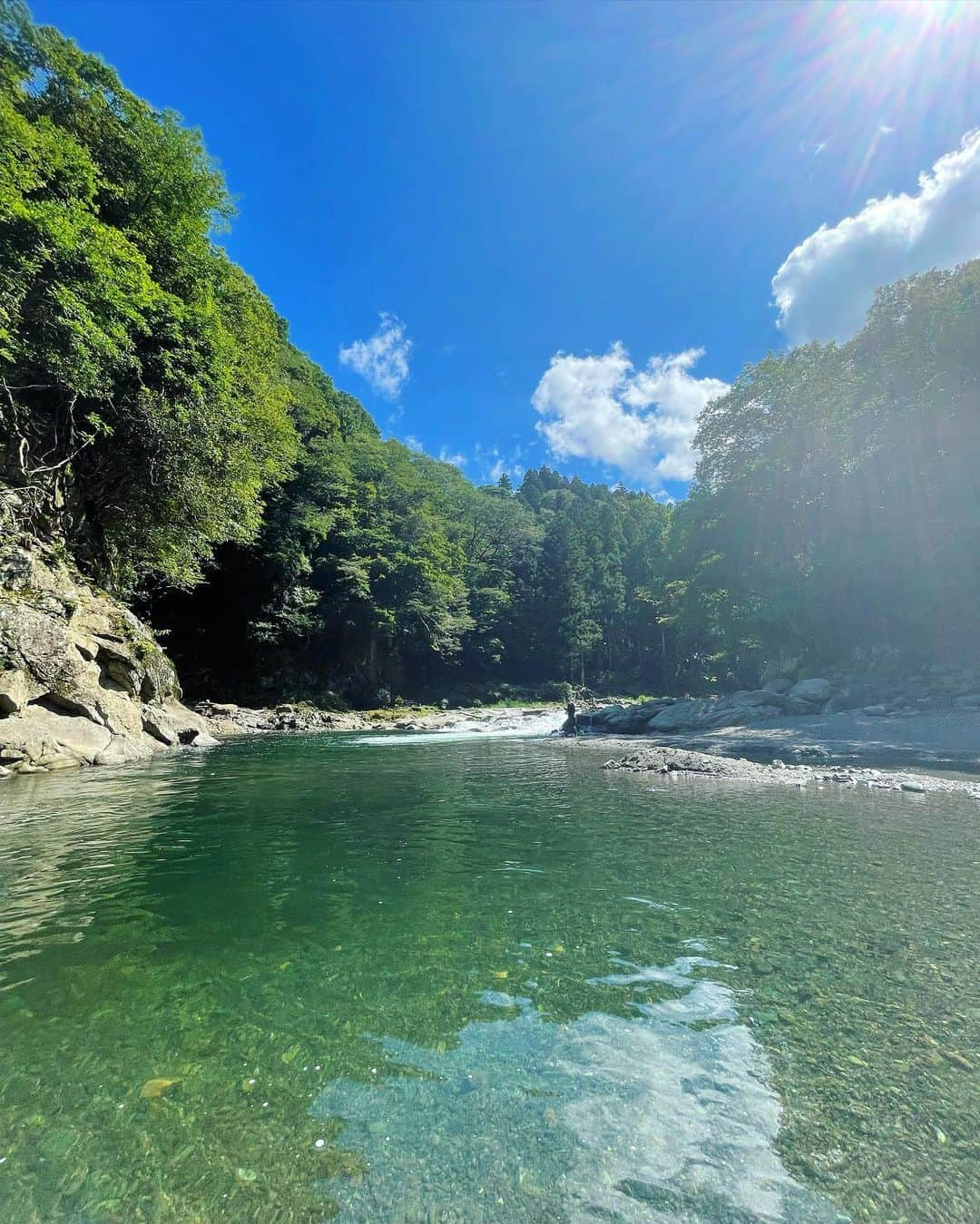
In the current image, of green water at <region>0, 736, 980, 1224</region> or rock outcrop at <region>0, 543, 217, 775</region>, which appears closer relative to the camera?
green water at <region>0, 736, 980, 1224</region>

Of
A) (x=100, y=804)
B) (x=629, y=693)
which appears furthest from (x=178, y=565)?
(x=629, y=693)

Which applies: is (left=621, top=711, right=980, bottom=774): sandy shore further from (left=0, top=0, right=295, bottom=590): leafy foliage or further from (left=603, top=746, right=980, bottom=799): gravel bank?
(left=0, top=0, right=295, bottom=590): leafy foliage

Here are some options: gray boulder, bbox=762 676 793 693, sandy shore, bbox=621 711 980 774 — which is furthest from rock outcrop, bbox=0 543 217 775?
gray boulder, bbox=762 676 793 693

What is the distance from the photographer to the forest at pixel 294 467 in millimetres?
14844

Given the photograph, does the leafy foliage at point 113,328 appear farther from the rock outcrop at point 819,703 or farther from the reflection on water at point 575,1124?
the rock outcrop at point 819,703

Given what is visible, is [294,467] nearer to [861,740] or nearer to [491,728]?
[491,728]

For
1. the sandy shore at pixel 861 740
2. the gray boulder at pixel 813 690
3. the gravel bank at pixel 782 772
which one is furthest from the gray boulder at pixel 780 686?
the gravel bank at pixel 782 772

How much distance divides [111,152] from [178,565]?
46.2 feet

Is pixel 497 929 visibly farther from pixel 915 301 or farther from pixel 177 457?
pixel 915 301

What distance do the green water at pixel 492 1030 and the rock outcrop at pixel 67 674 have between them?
6.76 metres

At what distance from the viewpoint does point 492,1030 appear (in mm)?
3273

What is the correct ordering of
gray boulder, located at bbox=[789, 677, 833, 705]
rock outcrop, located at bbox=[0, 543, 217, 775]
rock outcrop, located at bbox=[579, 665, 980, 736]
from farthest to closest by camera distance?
gray boulder, located at bbox=[789, 677, 833, 705], rock outcrop, located at bbox=[579, 665, 980, 736], rock outcrop, located at bbox=[0, 543, 217, 775]

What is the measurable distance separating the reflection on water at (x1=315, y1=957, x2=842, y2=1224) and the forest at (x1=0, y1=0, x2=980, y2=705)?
50.3ft

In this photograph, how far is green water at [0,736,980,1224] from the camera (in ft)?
7.27
